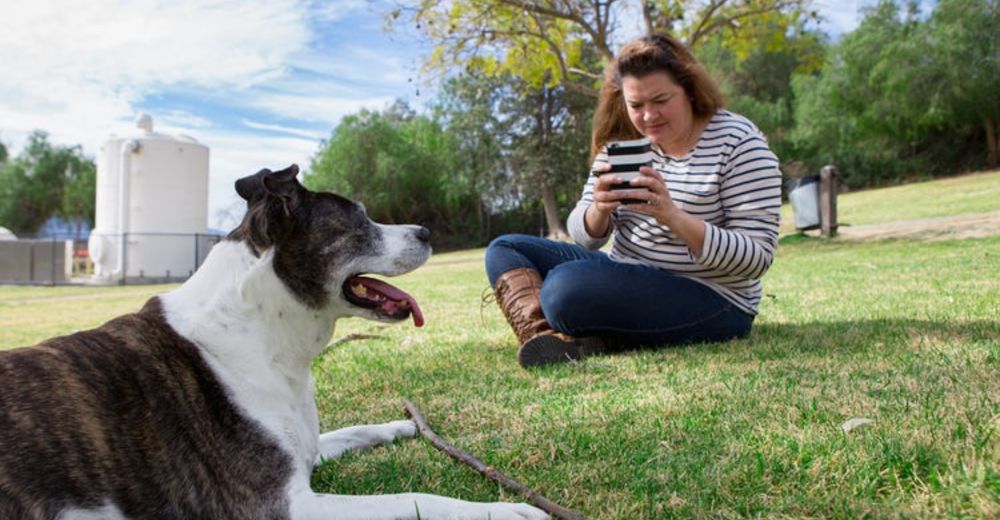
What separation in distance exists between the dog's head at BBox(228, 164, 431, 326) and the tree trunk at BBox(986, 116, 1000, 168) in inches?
1683

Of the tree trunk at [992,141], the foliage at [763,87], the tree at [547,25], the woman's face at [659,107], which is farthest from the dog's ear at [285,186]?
the tree trunk at [992,141]

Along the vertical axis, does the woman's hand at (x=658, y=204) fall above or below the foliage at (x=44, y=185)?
below

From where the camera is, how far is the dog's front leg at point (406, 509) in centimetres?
195

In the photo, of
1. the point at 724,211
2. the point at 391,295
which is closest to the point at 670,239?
the point at 724,211

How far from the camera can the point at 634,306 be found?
13.2ft

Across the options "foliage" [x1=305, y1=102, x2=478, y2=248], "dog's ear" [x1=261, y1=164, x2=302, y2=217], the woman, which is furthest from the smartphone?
"foliage" [x1=305, y1=102, x2=478, y2=248]

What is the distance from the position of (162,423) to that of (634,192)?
7.30 feet

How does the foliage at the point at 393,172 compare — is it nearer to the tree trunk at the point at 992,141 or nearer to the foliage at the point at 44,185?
the foliage at the point at 44,185

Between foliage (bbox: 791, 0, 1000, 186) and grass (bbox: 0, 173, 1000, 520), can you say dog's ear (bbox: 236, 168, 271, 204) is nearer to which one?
grass (bbox: 0, 173, 1000, 520)

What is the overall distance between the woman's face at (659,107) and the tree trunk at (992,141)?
134 ft

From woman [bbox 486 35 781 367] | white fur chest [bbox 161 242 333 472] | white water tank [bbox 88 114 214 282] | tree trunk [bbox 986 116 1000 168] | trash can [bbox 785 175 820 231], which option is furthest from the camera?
tree trunk [bbox 986 116 1000 168]

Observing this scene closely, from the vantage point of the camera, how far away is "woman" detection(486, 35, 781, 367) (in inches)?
154

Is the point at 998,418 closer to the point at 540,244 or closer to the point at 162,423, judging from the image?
the point at 162,423

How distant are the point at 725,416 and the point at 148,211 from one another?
29.2 m
